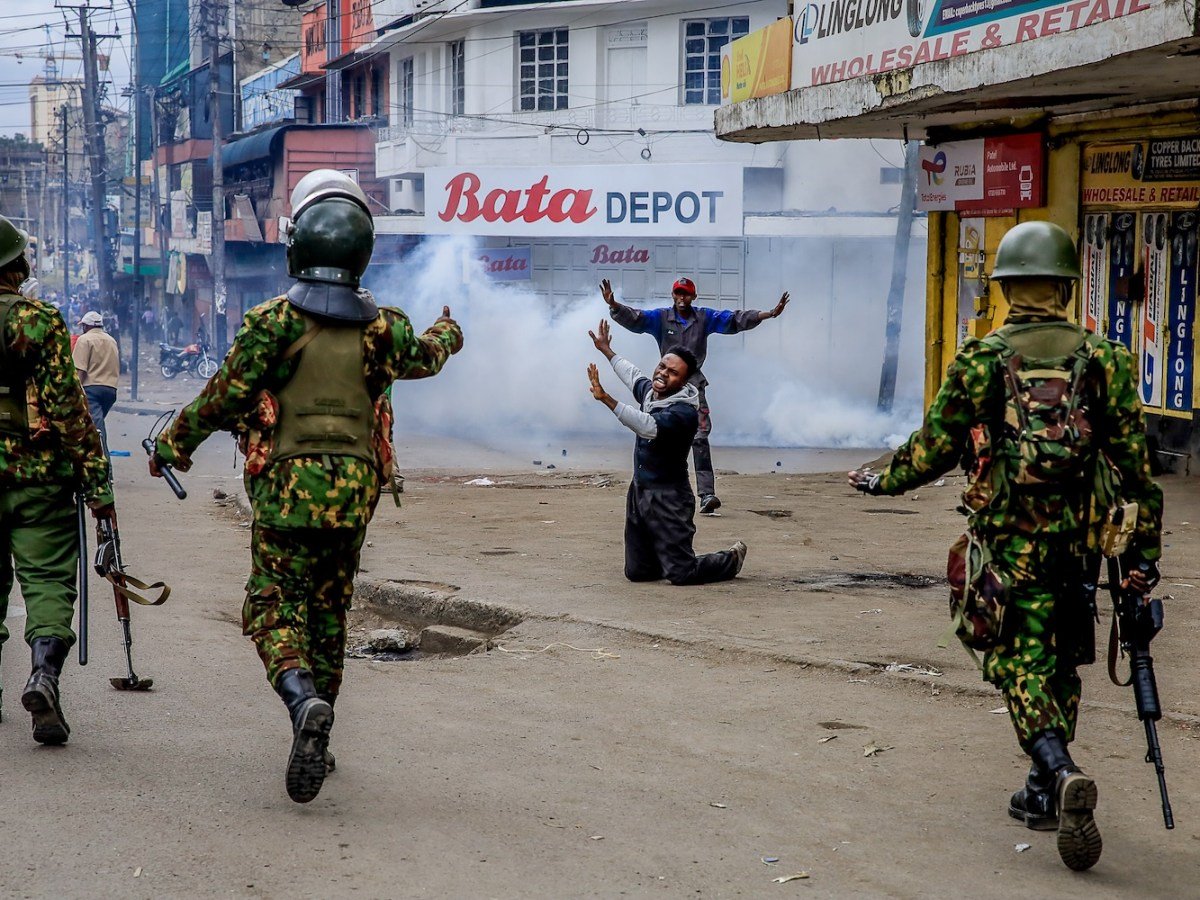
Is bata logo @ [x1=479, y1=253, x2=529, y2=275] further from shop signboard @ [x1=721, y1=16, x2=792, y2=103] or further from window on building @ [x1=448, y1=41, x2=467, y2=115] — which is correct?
shop signboard @ [x1=721, y1=16, x2=792, y2=103]

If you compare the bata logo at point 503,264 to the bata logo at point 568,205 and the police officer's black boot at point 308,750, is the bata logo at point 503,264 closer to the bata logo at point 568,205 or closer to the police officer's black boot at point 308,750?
the bata logo at point 568,205

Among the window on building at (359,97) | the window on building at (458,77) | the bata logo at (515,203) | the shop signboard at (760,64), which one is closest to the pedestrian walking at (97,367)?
the shop signboard at (760,64)

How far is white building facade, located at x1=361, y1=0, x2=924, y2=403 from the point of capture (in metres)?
30.8

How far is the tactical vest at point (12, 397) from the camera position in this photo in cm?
498

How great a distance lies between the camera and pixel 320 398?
4.38 meters

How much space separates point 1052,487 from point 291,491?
211 centimetres

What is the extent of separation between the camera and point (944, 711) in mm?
5637

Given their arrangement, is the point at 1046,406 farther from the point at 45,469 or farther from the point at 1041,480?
the point at 45,469

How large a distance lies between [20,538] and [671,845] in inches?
97.4

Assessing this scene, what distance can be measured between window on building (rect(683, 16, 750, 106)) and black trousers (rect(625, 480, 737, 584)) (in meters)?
24.8

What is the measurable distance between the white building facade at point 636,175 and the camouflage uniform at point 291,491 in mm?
25410

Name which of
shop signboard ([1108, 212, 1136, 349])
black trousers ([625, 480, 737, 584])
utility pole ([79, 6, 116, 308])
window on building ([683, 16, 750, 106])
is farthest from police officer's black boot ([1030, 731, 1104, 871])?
utility pole ([79, 6, 116, 308])

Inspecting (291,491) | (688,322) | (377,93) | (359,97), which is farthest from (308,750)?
(359,97)

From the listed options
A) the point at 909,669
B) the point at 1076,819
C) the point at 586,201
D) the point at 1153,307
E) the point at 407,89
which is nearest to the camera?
the point at 1076,819
